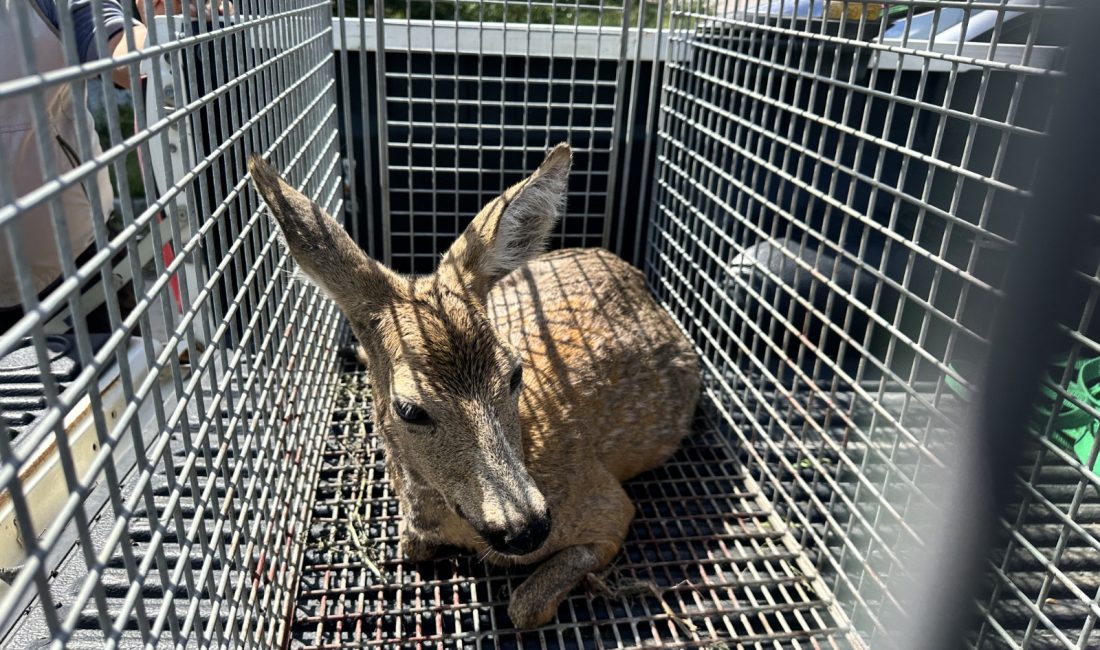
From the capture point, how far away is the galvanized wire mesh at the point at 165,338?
1.29 m

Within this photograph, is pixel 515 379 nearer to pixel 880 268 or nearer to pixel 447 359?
pixel 447 359

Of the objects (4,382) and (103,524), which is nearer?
(103,524)

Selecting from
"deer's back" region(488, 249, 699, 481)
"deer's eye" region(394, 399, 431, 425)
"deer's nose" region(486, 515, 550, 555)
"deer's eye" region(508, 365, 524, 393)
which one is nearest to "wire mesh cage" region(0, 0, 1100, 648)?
"deer's back" region(488, 249, 699, 481)

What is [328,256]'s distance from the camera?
2.77m

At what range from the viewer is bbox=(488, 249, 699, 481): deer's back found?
11.5 ft

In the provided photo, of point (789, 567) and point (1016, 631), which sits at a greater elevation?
point (1016, 631)

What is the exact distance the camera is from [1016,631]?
2371mm

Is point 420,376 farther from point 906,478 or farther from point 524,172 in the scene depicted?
point 524,172

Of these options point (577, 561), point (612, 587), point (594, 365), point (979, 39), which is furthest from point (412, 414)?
point (979, 39)

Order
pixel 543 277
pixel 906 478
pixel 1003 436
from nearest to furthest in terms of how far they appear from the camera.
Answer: pixel 1003 436, pixel 906 478, pixel 543 277

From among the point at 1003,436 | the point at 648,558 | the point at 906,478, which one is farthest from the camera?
the point at 648,558

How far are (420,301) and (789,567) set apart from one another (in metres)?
1.90

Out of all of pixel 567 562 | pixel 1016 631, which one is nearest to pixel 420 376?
pixel 567 562

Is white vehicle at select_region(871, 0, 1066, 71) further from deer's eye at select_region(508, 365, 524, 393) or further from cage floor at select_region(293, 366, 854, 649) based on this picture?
cage floor at select_region(293, 366, 854, 649)
